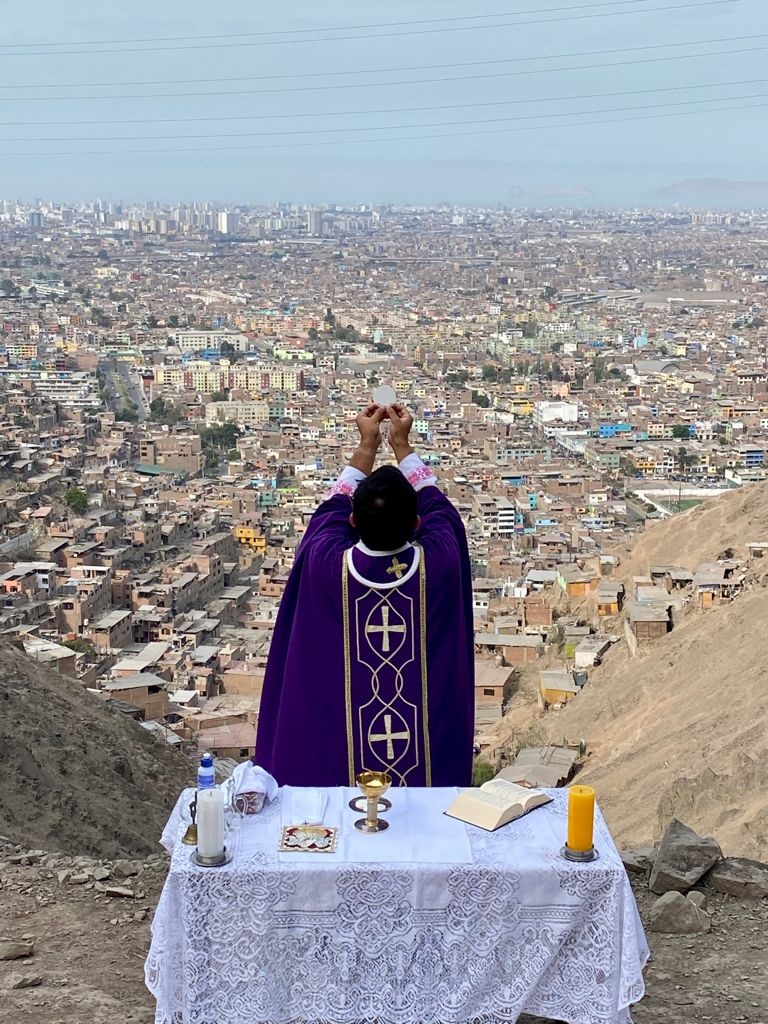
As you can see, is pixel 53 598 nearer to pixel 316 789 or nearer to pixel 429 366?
pixel 316 789

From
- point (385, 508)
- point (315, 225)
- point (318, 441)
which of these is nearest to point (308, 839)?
point (385, 508)

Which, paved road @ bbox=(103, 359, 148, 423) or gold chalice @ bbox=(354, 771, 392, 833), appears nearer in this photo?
gold chalice @ bbox=(354, 771, 392, 833)

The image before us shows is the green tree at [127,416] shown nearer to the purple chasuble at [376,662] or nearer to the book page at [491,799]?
the purple chasuble at [376,662]

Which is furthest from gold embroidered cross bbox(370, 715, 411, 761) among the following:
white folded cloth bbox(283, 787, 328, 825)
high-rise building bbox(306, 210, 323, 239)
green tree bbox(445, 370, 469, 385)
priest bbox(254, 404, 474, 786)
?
high-rise building bbox(306, 210, 323, 239)

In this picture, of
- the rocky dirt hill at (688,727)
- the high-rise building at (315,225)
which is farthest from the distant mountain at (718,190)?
the rocky dirt hill at (688,727)

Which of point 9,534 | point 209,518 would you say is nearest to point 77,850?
point 9,534

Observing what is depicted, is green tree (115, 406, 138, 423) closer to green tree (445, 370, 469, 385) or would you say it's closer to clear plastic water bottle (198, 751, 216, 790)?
green tree (445, 370, 469, 385)
